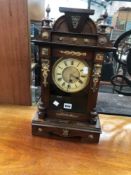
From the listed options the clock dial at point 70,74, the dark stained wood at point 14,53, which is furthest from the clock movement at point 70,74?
the dark stained wood at point 14,53

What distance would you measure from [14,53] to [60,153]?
0.52m

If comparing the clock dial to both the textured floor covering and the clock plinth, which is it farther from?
the textured floor covering

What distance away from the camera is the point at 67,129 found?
2.57 feet

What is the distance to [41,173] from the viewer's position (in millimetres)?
640

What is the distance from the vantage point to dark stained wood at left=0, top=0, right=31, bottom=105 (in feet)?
2.82

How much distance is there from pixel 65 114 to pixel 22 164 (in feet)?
0.86

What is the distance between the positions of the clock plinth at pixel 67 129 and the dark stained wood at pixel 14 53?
0.26 meters

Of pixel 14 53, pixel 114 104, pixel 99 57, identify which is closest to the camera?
pixel 99 57

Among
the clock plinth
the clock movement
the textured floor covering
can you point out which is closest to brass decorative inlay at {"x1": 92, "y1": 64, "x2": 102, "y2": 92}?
the clock movement

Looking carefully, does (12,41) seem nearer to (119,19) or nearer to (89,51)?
(89,51)

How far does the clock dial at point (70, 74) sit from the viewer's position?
73 cm

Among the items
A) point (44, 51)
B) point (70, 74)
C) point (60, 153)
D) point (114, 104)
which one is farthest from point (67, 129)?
point (114, 104)

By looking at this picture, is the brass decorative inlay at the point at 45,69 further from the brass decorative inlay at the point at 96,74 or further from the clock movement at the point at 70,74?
the brass decorative inlay at the point at 96,74

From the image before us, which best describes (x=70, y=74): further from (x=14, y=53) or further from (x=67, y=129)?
(x=14, y=53)
